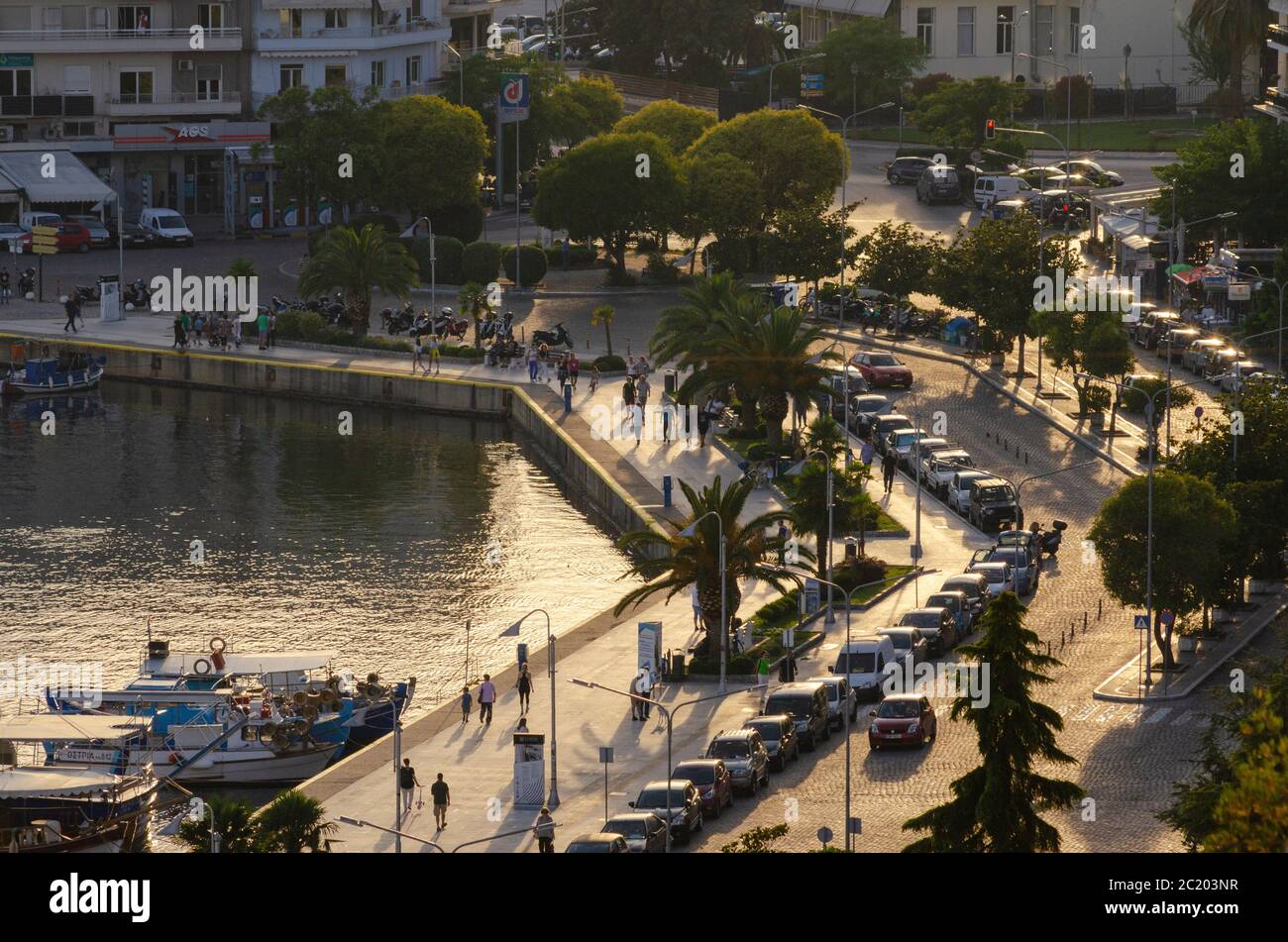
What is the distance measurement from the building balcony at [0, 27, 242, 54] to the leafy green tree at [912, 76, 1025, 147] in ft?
134

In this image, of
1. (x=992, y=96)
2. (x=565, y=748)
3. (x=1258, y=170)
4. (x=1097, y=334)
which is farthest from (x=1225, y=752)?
(x=992, y=96)

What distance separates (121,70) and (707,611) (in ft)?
267

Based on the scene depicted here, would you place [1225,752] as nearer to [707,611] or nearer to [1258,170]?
[707,611]

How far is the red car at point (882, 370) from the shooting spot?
92438 millimetres

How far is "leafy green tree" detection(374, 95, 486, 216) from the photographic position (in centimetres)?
11956

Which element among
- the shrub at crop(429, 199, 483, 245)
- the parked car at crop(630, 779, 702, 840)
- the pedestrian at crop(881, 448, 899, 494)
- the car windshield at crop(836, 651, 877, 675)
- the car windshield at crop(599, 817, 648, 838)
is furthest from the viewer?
the shrub at crop(429, 199, 483, 245)

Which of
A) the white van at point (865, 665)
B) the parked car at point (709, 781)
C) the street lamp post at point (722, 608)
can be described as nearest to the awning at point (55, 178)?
the street lamp post at point (722, 608)

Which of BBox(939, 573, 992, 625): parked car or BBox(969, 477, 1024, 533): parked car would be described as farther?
BBox(969, 477, 1024, 533): parked car

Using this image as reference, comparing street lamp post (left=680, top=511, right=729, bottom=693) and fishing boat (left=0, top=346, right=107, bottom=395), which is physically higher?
fishing boat (left=0, top=346, right=107, bottom=395)

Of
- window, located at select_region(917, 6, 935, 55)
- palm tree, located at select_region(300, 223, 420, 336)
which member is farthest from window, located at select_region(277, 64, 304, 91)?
window, located at select_region(917, 6, 935, 55)

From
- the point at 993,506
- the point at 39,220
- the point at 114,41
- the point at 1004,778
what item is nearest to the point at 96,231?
the point at 39,220

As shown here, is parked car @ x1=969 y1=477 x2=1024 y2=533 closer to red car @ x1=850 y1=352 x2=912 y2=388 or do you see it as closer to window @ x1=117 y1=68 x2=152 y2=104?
red car @ x1=850 y1=352 x2=912 y2=388

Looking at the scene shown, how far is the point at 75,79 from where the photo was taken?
420 feet
